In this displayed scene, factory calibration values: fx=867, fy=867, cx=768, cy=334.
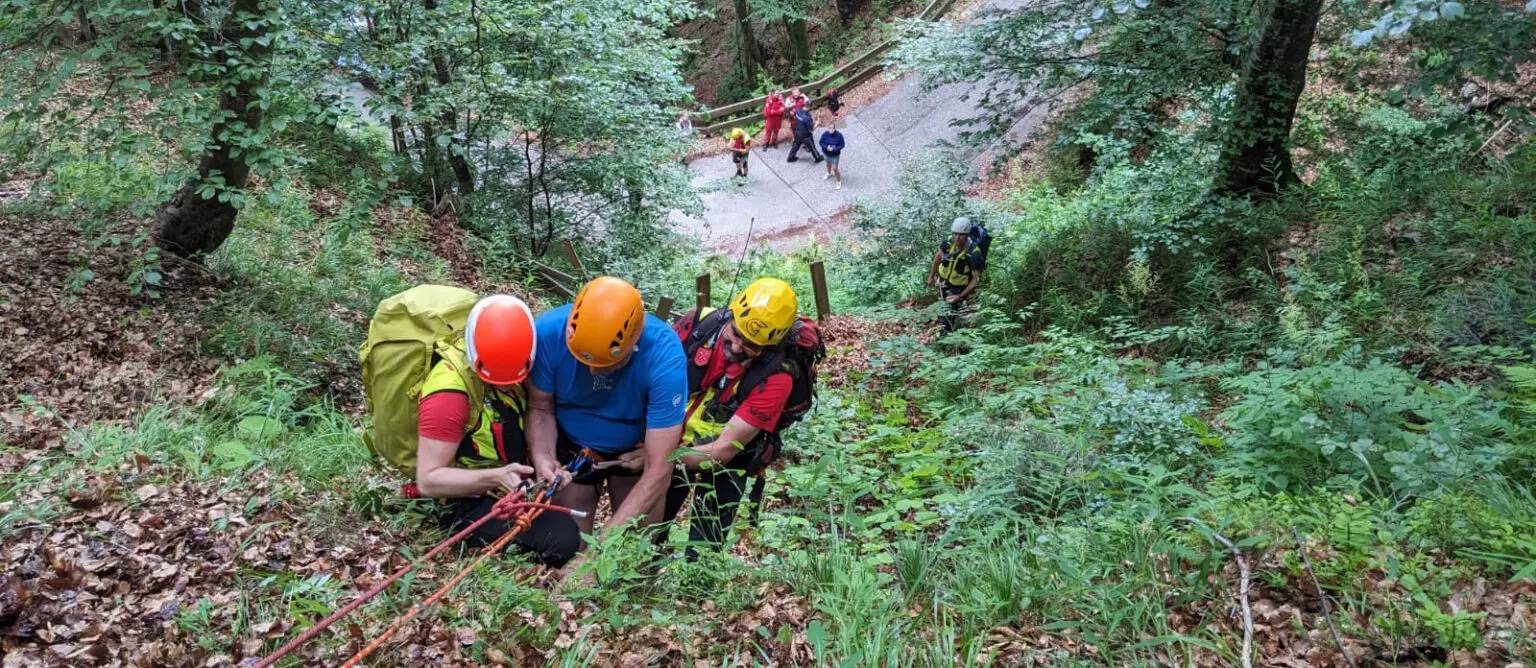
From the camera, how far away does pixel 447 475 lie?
11.8 feet

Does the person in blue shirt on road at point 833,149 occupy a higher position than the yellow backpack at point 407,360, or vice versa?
the yellow backpack at point 407,360

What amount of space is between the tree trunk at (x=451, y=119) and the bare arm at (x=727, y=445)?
5439 mm

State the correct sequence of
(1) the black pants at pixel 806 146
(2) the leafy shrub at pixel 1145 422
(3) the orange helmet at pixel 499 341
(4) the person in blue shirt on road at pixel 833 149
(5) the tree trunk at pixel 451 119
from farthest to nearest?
(1) the black pants at pixel 806 146, (4) the person in blue shirt on road at pixel 833 149, (5) the tree trunk at pixel 451 119, (2) the leafy shrub at pixel 1145 422, (3) the orange helmet at pixel 499 341

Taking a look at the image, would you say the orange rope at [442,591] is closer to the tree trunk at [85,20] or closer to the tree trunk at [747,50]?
the tree trunk at [85,20]

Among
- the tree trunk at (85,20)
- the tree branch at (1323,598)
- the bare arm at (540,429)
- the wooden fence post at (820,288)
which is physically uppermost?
the tree trunk at (85,20)

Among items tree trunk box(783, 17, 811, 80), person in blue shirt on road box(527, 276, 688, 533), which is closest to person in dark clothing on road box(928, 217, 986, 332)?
person in blue shirt on road box(527, 276, 688, 533)

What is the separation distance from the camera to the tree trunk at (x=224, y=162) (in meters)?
5.66

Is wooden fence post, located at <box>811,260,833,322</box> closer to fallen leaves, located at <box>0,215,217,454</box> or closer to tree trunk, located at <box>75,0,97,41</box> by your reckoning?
fallen leaves, located at <box>0,215,217,454</box>

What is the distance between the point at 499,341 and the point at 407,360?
0.48 m

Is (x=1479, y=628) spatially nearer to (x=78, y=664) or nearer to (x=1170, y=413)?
(x=1170, y=413)

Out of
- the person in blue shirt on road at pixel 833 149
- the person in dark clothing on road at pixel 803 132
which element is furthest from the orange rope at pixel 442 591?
the person in dark clothing on road at pixel 803 132

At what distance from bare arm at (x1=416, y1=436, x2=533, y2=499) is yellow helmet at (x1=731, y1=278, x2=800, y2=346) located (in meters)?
1.28

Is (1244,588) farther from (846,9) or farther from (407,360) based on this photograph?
(846,9)

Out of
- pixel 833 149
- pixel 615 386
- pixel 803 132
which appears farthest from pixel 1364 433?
pixel 803 132
